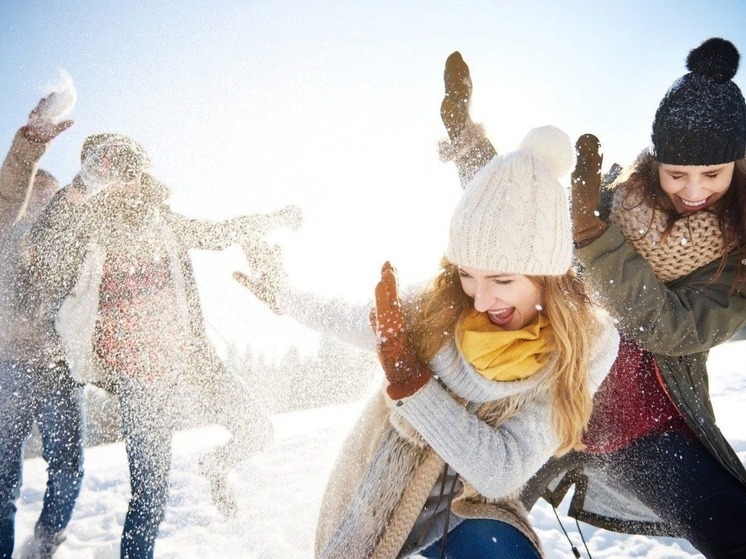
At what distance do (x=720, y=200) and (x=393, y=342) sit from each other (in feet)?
4.80

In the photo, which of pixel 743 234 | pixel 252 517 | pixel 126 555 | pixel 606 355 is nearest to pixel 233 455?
pixel 126 555

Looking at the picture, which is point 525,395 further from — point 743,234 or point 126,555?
point 126,555

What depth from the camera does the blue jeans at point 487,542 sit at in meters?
1.50

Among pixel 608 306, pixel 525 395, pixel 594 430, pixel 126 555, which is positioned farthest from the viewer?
pixel 126 555

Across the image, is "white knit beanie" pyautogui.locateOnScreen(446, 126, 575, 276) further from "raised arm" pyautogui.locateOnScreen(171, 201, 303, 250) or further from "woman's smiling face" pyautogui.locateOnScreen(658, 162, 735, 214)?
"raised arm" pyautogui.locateOnScreen(171, 201, 303, 250)

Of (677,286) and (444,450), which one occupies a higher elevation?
(677,286)

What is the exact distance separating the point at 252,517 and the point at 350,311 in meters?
2.42

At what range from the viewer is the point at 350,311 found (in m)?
1.76

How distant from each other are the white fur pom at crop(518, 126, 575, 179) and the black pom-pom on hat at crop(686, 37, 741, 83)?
0.76 meters

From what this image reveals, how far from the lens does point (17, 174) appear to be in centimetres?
227

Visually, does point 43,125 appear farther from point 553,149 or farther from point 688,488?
point 688,488

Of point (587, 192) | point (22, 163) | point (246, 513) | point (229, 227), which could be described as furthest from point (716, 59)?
point (246, 513)

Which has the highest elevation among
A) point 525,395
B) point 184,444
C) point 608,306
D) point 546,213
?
point 546,213

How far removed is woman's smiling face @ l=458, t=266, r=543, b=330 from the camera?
152 centimetres
